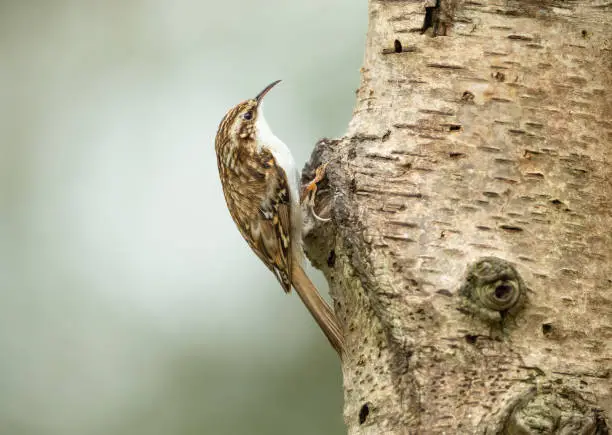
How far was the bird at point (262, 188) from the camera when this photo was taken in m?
3.68

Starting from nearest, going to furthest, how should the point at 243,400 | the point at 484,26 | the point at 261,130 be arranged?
the point at 484,26
the point at 261,130
the point at 243,400

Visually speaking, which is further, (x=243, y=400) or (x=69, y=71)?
(x=69, y=71)

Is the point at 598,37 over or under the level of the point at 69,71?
under

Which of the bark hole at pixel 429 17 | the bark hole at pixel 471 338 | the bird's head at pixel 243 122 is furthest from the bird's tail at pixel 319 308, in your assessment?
the bark hole at pixel 429 17

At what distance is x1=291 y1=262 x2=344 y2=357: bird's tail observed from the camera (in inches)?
101

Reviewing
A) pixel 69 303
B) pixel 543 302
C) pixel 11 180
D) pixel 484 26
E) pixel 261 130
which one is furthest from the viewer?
pixel 11 180

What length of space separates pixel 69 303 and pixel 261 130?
11.0ft

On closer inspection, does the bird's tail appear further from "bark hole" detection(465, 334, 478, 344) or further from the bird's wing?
"bark hole" detection(465, 334, 478, 344)

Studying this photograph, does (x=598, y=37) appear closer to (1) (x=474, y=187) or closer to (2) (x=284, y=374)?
(1) (x=474, y=187)

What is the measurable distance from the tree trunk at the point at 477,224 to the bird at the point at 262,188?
49.2 inches

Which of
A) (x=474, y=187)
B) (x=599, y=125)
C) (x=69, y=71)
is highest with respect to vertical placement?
(x=69, y=71)

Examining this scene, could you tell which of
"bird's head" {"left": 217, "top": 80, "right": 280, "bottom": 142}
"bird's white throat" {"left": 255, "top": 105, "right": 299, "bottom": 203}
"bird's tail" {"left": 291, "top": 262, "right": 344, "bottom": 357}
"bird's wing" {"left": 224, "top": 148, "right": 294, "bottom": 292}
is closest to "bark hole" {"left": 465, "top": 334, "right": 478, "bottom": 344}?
"bird's tail" {"left": 291, "top": 262, "right": 344, "bottom": 357}

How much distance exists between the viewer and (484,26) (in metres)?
2.27

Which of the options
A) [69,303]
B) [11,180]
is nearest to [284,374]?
[69,303]
